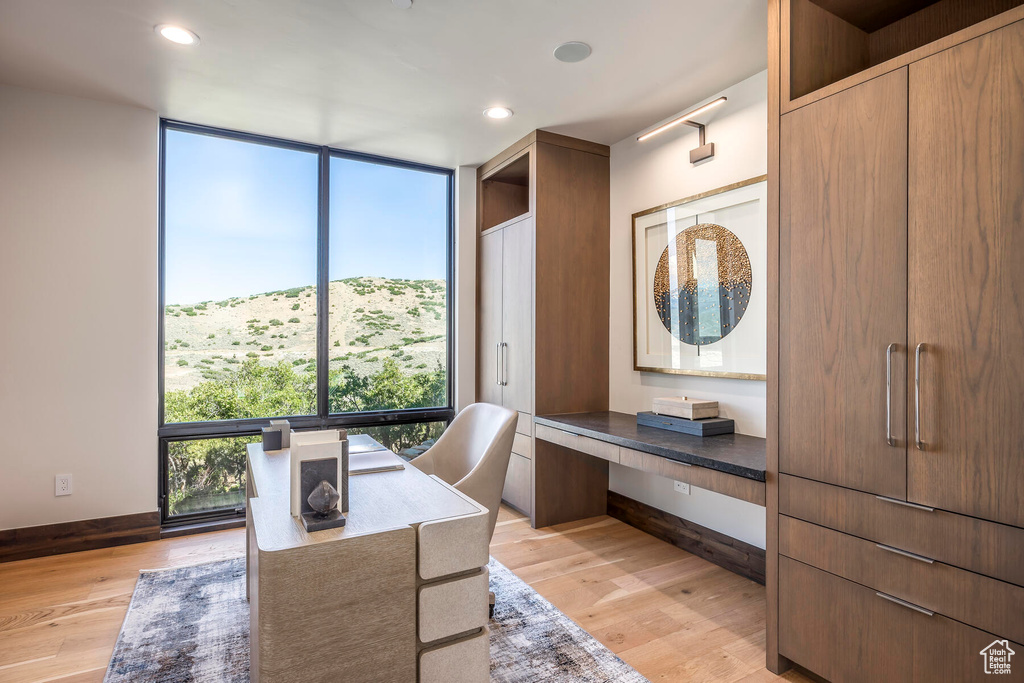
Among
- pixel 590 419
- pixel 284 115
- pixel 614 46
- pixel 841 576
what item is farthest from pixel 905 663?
pixel 284 115

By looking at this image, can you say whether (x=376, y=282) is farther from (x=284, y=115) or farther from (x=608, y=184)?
(x=608, y=184)

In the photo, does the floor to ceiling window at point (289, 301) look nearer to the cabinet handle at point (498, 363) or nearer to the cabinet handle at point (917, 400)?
the cabinet handle at point (498, 363)

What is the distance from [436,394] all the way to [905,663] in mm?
3238

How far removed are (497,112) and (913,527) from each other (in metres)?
2.83

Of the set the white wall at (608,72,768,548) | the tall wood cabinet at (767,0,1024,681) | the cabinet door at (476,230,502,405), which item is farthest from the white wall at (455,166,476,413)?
the tall wood cabinet at (767,0,1024,681)

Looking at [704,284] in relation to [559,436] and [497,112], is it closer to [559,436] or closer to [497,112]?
[559,436]

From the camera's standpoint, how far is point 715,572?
277cm

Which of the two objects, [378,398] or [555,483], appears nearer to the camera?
[555,483]

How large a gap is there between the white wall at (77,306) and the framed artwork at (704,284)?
3.09 meters

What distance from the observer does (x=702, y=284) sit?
2.97 m

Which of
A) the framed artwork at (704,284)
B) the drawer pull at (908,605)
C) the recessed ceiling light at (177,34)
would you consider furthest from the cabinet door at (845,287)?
the recessed ceiling light at (177,34)

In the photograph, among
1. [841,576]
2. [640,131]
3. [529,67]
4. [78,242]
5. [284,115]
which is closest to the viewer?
[841,576]

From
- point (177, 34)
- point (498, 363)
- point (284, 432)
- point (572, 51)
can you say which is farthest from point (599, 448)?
point (177, 34)

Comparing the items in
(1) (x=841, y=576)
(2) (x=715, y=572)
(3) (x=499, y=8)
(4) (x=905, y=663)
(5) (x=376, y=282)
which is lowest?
(2) (x=715, y=572)
